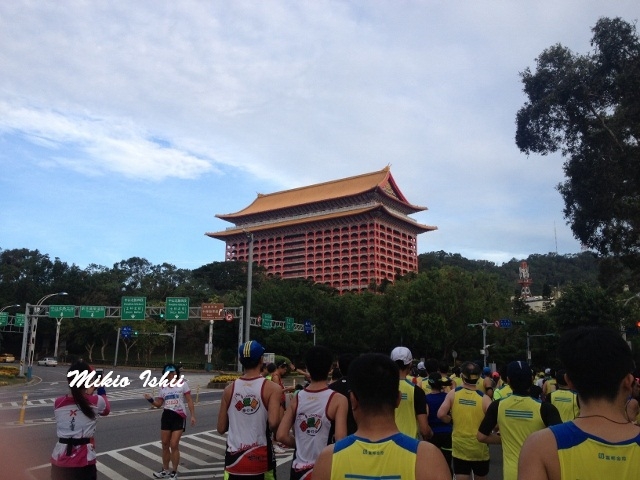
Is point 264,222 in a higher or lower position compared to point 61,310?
higher

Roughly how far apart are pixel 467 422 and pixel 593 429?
427cm

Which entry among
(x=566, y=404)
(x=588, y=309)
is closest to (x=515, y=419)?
(x=566, y=404)

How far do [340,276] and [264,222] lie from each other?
18.7m

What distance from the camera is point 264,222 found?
99688 mm

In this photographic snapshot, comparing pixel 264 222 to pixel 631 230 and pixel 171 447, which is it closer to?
pixel 631 230

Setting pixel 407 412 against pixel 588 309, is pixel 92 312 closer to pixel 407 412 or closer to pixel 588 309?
pixel 588 309

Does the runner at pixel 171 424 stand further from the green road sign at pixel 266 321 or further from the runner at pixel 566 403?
the green road sign at pixel 266 321

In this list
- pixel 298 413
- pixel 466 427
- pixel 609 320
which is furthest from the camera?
pixel 609 320

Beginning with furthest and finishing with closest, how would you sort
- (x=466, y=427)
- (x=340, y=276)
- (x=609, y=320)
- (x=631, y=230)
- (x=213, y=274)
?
1. (x=340, y=276)
2. (x=213, y=274)
3. (x=609, y=320)
4. (x=631, y=230)
5. (x=466, y=427)

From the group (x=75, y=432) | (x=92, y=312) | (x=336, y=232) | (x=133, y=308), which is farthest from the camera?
(x=336, y=232)

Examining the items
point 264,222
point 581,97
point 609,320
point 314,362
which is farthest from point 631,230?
point 264,222

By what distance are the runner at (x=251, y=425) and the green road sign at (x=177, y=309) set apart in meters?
34.8

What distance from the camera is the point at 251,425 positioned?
4910mm

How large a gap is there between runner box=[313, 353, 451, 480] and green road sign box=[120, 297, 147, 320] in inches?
1524
